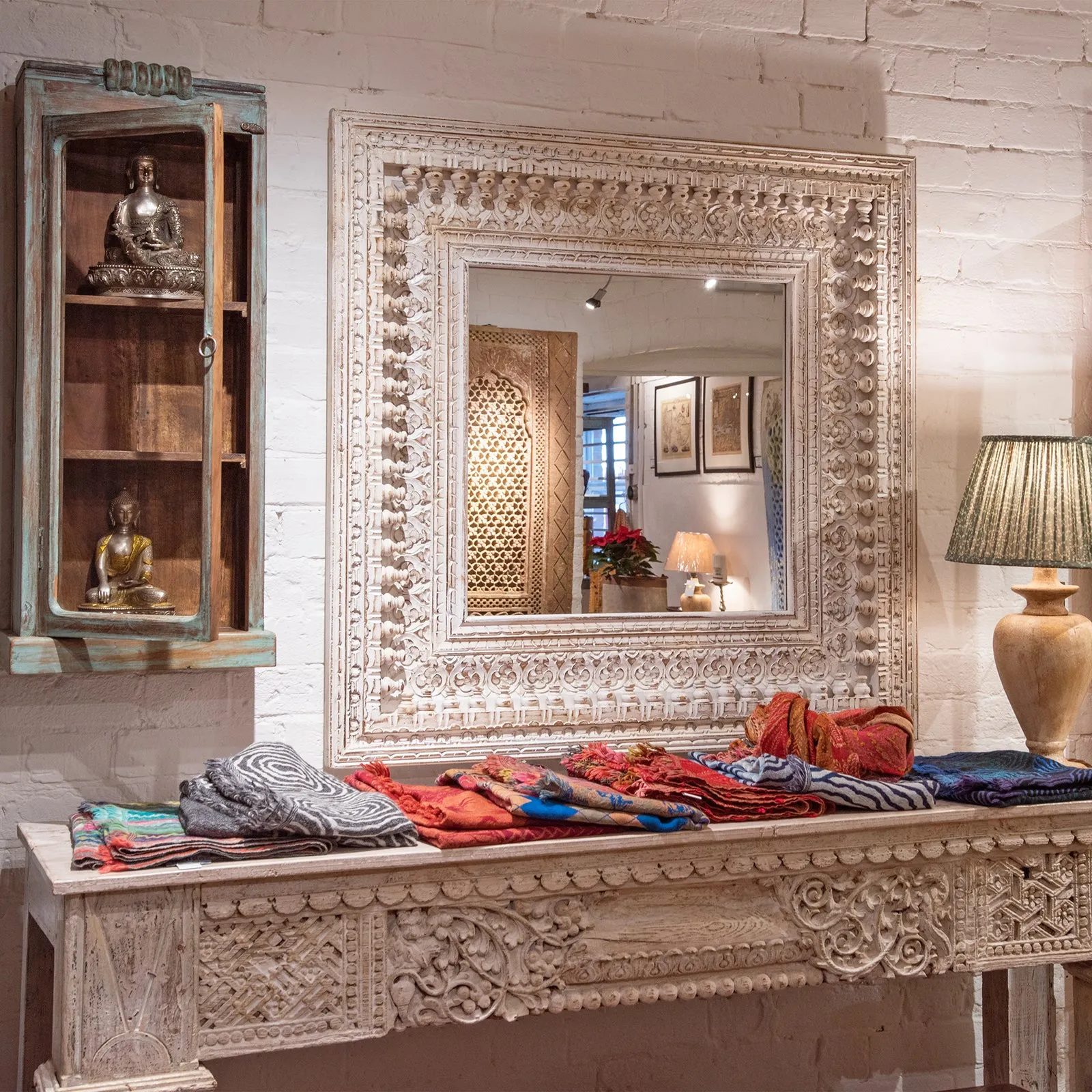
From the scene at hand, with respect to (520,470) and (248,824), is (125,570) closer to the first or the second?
(248,824)

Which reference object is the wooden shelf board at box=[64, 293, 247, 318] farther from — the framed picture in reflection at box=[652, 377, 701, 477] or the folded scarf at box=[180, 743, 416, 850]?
the framed picture in reflection at box=[652, 377, 701, 477]

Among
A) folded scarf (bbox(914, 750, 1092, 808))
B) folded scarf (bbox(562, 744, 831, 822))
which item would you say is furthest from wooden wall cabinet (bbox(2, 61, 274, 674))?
folded scarf (bbox(914, 750, 1092, 808))

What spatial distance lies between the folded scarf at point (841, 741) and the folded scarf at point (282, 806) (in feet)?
2.81

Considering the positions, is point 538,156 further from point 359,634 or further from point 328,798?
point 328,798

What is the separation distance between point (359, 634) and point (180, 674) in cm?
37

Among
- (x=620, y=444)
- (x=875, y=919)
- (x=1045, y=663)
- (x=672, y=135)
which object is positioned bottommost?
(x=875, y=919)

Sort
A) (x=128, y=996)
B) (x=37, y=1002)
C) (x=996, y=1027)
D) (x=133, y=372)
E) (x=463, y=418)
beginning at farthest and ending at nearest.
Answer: (x=996, y=1027)
(x=463, y=418)
(x=133, y=372)
(x=37, y=1002)
(x=128, y=996)

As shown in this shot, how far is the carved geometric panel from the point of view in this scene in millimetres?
2064

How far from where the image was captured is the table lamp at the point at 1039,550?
279 cm

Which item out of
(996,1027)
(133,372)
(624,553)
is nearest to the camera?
(133,372)

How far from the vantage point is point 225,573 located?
101 inches

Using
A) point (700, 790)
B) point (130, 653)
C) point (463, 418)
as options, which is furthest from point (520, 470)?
point (130, 653)

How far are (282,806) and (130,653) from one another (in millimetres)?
474

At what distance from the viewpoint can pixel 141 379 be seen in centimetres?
A: 248
